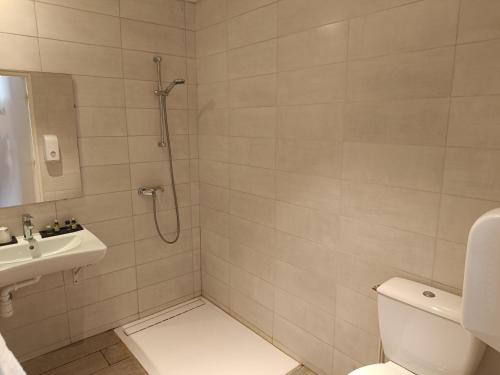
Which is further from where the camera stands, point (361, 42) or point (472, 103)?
point (361, 42)

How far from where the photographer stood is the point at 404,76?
151cm

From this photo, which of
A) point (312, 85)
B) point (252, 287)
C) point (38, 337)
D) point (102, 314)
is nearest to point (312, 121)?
point (312, 85)

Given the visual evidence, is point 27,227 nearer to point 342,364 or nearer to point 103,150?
point 103,150

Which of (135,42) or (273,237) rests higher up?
(135,42)

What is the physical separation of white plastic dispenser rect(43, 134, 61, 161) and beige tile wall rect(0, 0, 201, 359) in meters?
0.16

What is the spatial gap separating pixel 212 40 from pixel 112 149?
1042mm

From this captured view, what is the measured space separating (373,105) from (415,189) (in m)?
0.43

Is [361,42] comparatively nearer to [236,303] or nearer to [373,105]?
[373,105]

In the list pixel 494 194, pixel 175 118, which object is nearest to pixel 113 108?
pixel 175 118

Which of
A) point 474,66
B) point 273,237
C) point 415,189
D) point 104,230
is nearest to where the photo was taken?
point 474,66

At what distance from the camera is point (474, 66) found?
131cm

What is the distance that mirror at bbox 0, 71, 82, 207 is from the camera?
78.4 inches

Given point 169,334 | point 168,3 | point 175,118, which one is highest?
point 168,3

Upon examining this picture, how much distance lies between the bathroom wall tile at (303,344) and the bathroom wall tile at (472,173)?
1159mm
